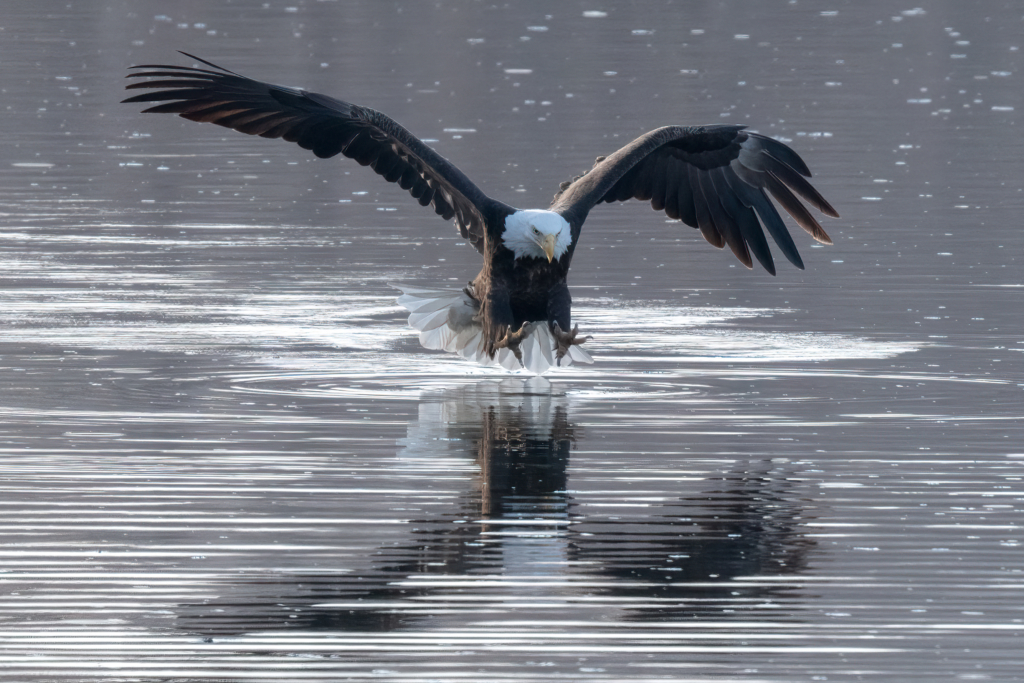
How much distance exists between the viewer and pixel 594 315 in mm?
9836

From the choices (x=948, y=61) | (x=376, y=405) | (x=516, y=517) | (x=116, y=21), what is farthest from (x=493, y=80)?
(x=516, y=517)

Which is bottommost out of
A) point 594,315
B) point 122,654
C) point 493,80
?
point 122,654

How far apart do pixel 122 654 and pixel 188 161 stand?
1237 centimetres

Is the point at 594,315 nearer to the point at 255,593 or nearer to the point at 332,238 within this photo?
the point at 332,238

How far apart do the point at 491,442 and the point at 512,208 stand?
6.28 feet

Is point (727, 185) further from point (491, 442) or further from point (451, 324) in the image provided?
point (491, 442)

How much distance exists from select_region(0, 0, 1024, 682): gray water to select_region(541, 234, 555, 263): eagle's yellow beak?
55cm

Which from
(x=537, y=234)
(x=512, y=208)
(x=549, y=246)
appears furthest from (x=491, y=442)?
(x=512, y=208)

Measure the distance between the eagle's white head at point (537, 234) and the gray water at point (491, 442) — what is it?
561 mm

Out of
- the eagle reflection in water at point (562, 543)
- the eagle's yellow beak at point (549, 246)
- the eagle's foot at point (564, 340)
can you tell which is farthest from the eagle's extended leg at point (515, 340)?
the eagle reflection in water at point (562, 543)

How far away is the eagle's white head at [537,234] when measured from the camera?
849cm

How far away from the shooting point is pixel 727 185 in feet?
32.3

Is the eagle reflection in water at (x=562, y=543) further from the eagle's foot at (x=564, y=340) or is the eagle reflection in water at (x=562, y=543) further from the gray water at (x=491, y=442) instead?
the eagle's foot at (x=564, y=340)

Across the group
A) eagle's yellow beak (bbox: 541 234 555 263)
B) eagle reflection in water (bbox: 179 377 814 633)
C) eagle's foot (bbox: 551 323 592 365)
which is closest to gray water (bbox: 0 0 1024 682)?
eagle reflection in water (bbox: 179 377 814 633)
